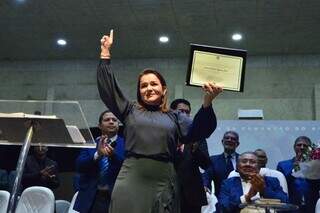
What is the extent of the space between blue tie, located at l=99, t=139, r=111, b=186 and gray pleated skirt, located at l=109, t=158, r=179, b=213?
106 centimetres

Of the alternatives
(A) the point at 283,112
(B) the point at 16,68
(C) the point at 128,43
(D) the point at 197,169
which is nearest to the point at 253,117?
(A) the point at 283,112

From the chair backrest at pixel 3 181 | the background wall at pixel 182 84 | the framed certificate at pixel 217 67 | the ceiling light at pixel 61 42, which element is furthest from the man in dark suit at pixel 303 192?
the ceiling light at pixel 61 42

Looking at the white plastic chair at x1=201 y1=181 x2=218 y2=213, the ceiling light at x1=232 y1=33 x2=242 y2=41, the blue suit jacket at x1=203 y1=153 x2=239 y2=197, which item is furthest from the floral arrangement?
the ceiling light at x1=232 y1=33 x2=242 y2=41

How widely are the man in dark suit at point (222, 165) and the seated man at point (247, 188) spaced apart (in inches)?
17.1

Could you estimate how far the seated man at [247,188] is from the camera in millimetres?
3189

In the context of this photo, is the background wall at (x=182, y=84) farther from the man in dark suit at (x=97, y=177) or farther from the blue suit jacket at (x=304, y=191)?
the man in dark suit at (x=97, y=177)

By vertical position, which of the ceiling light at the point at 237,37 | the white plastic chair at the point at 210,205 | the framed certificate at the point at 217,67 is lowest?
the white plastic chair at the point at 210,205

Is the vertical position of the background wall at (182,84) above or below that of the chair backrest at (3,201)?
above

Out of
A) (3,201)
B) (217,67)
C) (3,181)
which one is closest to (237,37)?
(3,181)

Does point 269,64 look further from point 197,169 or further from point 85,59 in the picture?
point 197,169

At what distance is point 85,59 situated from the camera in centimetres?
923

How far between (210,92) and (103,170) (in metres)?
1.28

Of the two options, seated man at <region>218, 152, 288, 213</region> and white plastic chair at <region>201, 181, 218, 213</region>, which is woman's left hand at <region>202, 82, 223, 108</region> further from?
white plastic chair at <region>201, 181, 218, 213</region>

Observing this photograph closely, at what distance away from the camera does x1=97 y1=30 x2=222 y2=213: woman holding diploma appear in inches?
70.6
